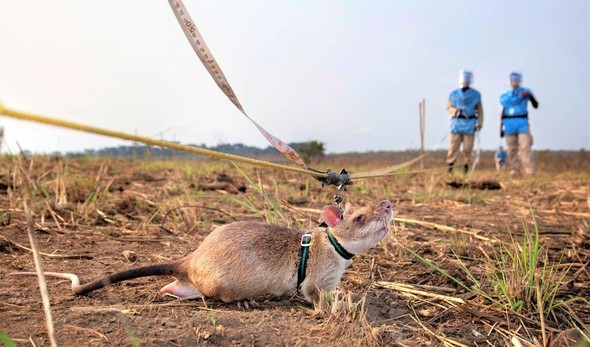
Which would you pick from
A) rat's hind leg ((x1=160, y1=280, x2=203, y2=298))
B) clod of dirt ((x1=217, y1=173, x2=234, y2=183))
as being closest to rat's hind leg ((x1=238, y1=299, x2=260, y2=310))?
rat's hind leg ((x1=160, y1=280, x2=203, y2=298))

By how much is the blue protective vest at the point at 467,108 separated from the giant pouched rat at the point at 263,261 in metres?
11.3

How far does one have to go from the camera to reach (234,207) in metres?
5.43

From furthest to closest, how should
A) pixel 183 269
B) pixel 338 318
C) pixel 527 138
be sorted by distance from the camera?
pixel 527 138 → pixel 183 269 → pixel 338 318

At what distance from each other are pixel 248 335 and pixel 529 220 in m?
4.57

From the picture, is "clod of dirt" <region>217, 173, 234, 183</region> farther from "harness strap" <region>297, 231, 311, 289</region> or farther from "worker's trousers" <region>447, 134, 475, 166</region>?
"worker's trousers" <region>447, 134, 475, 166</region>

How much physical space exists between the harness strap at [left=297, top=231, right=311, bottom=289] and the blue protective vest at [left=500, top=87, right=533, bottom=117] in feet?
40.3

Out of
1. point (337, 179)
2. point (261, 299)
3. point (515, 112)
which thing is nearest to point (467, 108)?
point (515, 112)

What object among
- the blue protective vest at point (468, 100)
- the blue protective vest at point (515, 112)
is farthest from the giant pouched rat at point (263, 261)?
the blue protective vest at point (515, 112)

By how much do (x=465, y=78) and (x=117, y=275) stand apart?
40.1 ft

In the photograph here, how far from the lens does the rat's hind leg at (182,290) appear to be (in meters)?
2.62

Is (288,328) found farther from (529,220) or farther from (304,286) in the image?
Answer: (529,220)

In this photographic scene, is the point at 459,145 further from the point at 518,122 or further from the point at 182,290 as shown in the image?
the point at 182,290

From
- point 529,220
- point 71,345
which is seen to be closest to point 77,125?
point 71,345

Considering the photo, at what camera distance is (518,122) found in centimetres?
1356
